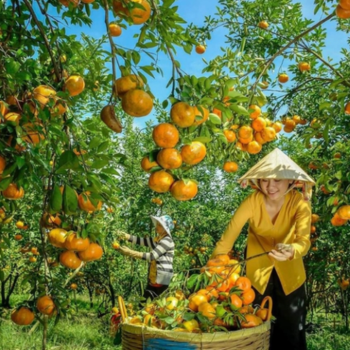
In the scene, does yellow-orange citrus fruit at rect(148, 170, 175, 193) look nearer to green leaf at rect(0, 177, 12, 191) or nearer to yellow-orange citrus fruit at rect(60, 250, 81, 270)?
green leaf at rect(0, 177, 12, 191)

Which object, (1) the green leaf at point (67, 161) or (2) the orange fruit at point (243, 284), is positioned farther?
(2) the orange fruit at point (243, 284)

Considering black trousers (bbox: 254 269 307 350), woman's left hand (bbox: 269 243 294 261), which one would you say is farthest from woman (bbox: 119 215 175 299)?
woman's left hand (bbox: 269 243 294 261)

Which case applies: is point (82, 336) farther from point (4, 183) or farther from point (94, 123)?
point (4, 183)

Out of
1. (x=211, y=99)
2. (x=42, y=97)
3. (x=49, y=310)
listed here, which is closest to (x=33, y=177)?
(x=42, y=97)

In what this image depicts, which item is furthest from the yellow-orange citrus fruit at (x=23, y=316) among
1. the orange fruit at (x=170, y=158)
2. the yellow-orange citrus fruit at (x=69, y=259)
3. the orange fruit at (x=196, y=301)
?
the orange fruit at (x=170, y=158)

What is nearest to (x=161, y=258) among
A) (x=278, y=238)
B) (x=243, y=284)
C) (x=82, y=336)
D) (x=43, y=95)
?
(x=82, y=336)

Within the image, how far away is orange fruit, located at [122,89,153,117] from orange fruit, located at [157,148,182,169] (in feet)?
0.48

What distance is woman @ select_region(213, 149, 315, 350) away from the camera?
8.73 ft

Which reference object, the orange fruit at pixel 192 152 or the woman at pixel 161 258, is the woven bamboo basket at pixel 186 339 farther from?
the woman at pixel 161 258

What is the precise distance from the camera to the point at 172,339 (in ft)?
5.08

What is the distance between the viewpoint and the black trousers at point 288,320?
2654 mm

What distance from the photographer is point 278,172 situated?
8.83 ft

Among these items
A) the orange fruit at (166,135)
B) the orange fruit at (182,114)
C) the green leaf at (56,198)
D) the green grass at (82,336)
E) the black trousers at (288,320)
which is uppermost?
the orange fruit at (182,114)

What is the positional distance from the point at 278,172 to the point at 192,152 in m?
1.39
